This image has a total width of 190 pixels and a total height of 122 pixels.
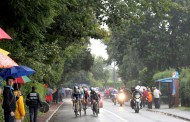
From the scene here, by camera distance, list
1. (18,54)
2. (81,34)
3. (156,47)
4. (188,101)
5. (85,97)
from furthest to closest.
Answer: (156,47)
(188,101)
(85,97)
(81,34)
(18,54)

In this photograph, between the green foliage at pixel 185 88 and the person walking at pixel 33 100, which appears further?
the green foliage at pixel 185 88

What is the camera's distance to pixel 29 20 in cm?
1336

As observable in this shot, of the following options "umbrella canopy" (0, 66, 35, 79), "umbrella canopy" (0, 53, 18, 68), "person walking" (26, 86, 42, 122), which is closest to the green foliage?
"person walking" (26, 86, 42, 122)

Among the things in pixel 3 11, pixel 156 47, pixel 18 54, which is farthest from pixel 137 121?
pixel 156 47

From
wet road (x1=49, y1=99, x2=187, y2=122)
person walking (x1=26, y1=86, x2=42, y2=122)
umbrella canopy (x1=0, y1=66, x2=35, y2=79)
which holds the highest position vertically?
umbrella canopy (x1=0, y1=66, x2=35, y2=79)

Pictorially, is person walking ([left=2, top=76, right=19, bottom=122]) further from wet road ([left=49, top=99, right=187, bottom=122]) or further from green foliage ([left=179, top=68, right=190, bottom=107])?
green foliage ([left=179, top=68, right=190, bottom=107])

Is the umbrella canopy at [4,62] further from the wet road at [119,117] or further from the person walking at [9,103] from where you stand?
the wet road at [119,117]

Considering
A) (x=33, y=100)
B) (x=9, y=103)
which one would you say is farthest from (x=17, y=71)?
(x=33, y=100)

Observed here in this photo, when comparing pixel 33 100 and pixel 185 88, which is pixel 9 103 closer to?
pixel 33 100

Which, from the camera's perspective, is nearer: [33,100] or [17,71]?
[17,71]

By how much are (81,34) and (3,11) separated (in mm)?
8351

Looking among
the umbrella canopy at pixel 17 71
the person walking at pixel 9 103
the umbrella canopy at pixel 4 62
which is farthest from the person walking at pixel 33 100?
the umbrella canopy at pixel 4 62

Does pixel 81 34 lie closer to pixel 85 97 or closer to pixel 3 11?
pixel 85 97

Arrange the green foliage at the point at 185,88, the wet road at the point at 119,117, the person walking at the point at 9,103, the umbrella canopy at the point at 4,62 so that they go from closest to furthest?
the umbrella canopy at the point at 4,62, the person walking at the point at 9,103, the wet road at the point at 119,117, the green foliage at the point at 185,88
